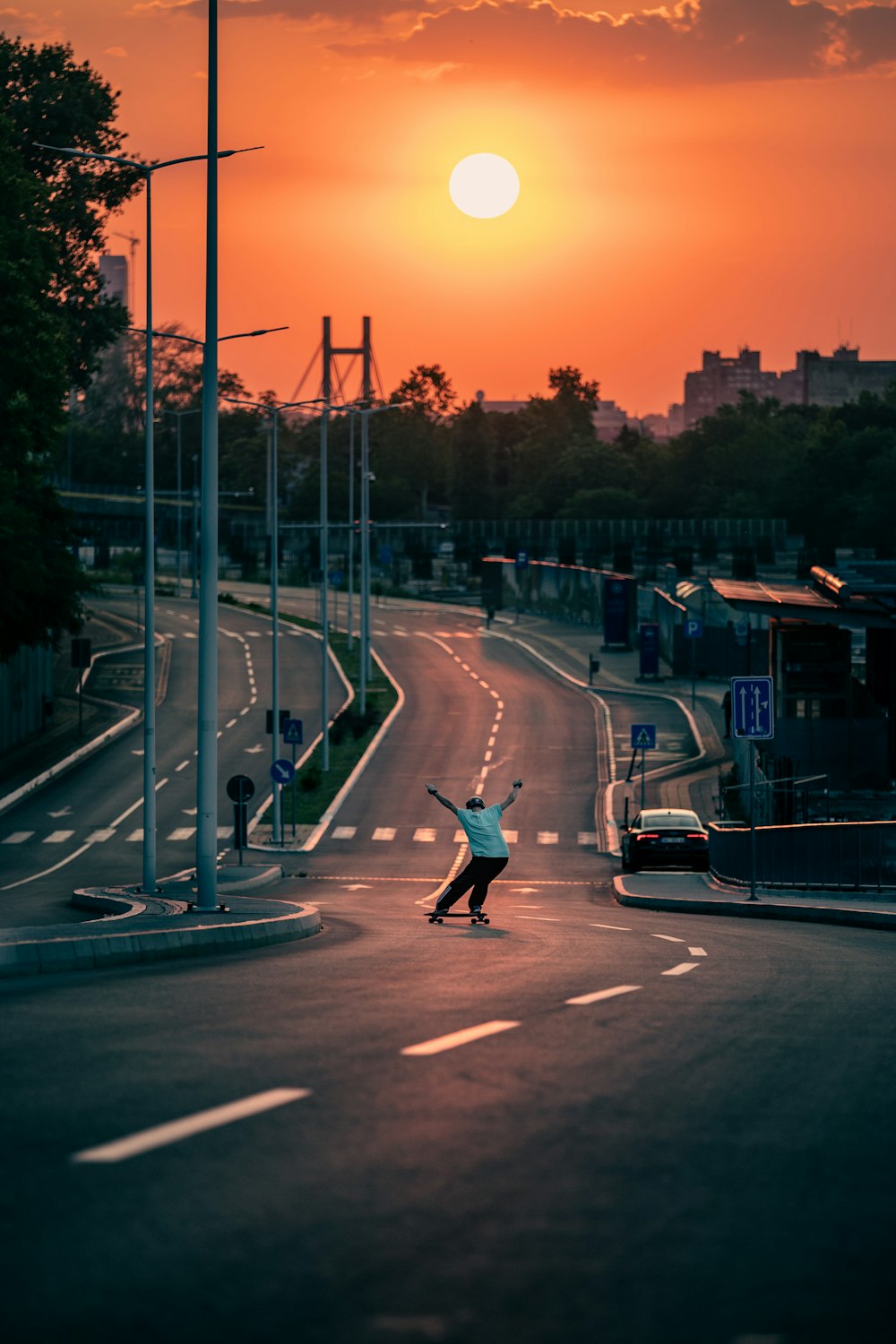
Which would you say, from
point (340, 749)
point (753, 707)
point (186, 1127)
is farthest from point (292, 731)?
point (186, 1127)

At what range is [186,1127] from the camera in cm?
766

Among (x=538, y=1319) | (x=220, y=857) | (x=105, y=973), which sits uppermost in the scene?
(x=538, y=1319)

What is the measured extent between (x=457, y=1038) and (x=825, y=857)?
2018 cm

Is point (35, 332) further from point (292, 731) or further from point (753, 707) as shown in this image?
point (753, 707)

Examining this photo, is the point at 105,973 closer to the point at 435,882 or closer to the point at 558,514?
the point at 435,882

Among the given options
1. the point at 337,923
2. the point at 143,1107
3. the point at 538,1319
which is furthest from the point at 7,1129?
the point at 337,923

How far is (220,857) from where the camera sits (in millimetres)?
46062

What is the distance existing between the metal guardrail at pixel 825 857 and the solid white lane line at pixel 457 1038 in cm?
1842

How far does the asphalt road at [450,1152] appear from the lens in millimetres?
5477

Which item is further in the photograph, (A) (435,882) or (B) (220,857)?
(B) (220,857)

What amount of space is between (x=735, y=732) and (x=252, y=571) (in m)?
123

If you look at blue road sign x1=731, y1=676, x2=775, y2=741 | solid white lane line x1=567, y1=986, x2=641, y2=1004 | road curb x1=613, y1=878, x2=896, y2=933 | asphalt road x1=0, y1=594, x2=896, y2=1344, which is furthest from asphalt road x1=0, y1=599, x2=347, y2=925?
asphalt road x1=0, y1=594, x2=896, y2=1344

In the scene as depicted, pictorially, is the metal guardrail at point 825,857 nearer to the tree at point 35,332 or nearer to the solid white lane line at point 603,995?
the solid white lane line at point 603,995

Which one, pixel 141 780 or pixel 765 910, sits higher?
pixel 765 910
